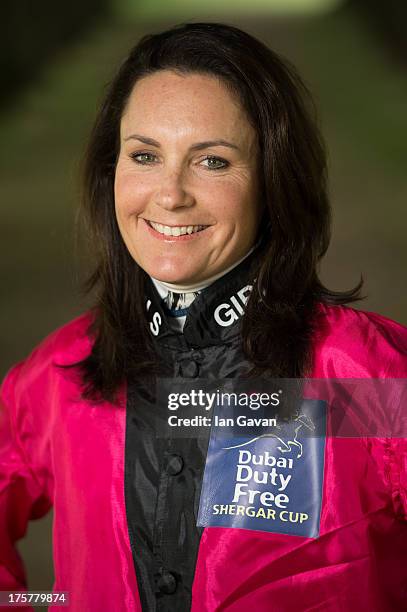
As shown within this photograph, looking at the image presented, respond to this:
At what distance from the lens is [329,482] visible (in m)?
1.16

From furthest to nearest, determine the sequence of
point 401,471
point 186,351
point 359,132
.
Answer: point 359,132 → point 186,351 → point 401,471

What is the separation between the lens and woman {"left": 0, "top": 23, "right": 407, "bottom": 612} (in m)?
1.15

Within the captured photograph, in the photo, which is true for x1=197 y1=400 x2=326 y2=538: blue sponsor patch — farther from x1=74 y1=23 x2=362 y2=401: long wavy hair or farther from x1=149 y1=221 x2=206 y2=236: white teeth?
x1=149 y1=221 x2=206 y2=236: white teeth

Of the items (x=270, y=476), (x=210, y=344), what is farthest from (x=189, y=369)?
(x=270, y=476)

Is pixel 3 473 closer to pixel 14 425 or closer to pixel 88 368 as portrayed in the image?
pixel 14 425

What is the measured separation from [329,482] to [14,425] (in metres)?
0.48

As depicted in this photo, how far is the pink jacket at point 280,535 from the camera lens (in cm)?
115

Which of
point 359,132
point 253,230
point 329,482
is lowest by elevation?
point 329,482

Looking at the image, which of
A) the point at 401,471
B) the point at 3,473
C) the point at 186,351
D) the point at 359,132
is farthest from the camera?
the point at 359,132

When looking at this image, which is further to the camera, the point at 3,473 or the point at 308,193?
the point at 3,473

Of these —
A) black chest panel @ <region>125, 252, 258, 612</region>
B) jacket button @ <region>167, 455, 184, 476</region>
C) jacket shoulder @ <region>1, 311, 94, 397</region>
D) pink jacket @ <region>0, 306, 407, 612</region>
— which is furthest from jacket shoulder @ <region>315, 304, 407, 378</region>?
jacket shoulder @ <region>1, 311, 94, 397</region>

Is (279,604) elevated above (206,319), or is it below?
below

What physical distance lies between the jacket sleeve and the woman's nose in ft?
1.30

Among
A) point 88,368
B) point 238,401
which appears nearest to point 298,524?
point 238,401
